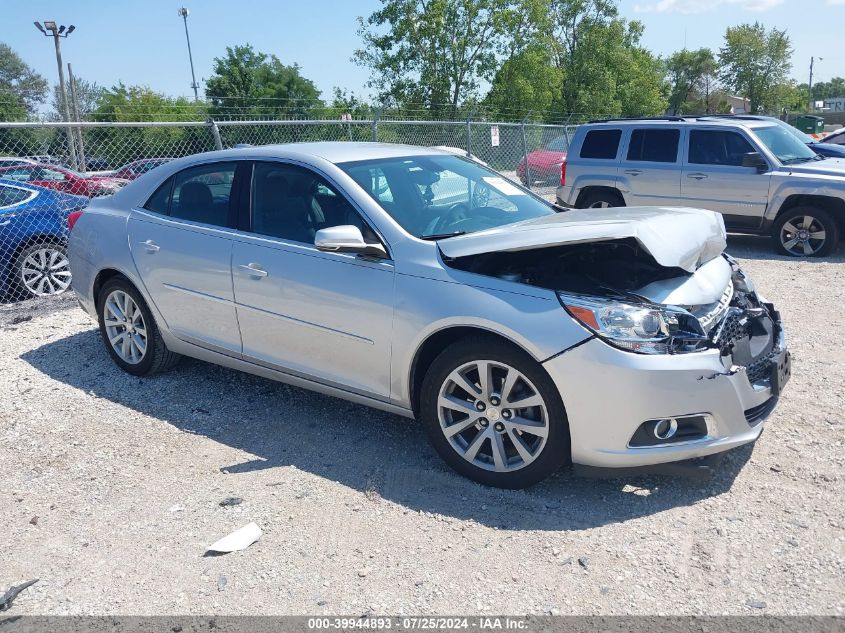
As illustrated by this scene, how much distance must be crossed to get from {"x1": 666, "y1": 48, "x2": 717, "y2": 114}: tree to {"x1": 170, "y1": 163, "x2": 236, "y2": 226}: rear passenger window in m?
71.6

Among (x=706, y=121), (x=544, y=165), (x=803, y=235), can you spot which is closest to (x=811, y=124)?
(x=544, y=165)

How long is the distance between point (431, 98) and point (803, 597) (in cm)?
3402

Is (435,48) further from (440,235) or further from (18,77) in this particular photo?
(18,77)

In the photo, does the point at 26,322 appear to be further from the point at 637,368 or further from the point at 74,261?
the point at 637,368

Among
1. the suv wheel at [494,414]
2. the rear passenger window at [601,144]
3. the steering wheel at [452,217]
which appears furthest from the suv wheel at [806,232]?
the suv wheel at [494,414]

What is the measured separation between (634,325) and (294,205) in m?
2.18

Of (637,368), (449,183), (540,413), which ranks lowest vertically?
(540,413)

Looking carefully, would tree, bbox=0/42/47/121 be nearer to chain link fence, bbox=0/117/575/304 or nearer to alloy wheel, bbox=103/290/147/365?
chain link fence, bbox=0/117/575/304

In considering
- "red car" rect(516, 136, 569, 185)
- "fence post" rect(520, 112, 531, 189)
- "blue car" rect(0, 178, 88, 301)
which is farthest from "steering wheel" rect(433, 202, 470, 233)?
"red car" rect(516, 136, 569, 185)

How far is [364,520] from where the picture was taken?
11.2 feet

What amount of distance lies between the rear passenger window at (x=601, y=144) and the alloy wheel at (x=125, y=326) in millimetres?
8111

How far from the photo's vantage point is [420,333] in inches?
142

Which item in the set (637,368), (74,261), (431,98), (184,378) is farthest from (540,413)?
(431,98)

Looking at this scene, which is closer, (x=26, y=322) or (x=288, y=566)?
(x=288, y=566)
